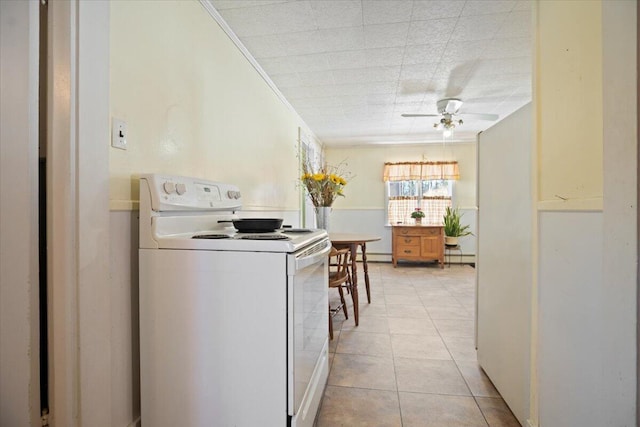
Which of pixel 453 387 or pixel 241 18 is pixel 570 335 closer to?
pixel 453 387

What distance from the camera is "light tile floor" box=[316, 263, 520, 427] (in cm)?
154

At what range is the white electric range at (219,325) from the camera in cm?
108

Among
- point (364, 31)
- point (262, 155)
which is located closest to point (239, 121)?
point (262, 155)

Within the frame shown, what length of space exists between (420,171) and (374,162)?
2.96ft

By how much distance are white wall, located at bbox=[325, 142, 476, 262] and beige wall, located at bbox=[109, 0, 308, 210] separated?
3.56 metres

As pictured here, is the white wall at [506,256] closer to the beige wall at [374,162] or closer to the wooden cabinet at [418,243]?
the wooden cabinet at [418,243]

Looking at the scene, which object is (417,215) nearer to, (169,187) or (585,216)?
(585,216)

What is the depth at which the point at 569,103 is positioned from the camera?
3.63 ft

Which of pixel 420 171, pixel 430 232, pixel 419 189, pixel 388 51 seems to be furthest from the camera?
pixel 419 189

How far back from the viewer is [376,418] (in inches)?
59.9

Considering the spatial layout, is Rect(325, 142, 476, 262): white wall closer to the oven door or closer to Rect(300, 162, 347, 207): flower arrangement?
Rect(300, 162, 347, 207): flower arrangement

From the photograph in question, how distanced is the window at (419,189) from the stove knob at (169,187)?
5.16 m

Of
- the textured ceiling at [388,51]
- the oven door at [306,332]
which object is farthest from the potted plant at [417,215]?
the oven door at [306,332]

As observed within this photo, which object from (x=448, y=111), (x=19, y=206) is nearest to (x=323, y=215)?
(x=19, y=206)
